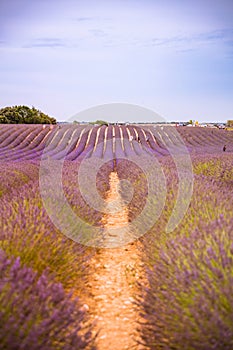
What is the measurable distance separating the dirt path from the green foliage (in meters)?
33.6

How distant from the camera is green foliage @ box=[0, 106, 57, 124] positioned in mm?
36500

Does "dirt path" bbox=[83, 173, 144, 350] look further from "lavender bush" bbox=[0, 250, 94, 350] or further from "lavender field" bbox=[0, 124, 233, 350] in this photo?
"lavender bush" bbox=[0, 250, 94, 350]

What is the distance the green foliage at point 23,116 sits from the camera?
1437 inches

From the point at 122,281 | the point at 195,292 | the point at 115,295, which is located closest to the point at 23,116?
the point at 122,281

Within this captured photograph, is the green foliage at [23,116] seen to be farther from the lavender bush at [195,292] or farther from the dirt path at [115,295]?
the lavender bush at [195,292]

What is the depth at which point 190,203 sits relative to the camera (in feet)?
10.4

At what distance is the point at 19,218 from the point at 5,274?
82 cm

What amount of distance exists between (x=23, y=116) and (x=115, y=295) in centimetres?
3599

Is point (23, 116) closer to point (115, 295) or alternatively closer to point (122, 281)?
point (122, 281)

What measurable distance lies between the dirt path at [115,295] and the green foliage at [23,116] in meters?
33.6

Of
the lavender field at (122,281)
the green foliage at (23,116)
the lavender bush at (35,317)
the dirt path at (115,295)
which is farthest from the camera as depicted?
the green foliage at (23,116)

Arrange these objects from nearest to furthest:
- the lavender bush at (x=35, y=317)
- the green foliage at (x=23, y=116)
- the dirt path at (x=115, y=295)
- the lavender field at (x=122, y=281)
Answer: the lavender bush at (x=35, y=317), the lavender field at (x=122, y=281), the dirt path at (x=115, y=295), the green foliage at (x=23, y=116)

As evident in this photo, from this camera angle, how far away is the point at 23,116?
37.4m

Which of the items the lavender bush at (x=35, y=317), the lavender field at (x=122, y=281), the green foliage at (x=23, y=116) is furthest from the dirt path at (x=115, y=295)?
the green foliage at (x=23, y=116)
